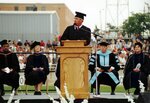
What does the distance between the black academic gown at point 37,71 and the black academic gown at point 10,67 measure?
258 millimetres

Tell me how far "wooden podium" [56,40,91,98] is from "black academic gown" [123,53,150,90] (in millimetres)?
2375

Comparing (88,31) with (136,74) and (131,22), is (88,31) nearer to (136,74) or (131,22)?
(136,74)

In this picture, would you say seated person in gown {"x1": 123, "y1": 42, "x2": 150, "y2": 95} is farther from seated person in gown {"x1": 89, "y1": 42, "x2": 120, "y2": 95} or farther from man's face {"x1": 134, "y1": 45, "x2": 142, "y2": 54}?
seated person in gown {"x1": 89, "y1": 42, "x2": 120, "y2": 95}

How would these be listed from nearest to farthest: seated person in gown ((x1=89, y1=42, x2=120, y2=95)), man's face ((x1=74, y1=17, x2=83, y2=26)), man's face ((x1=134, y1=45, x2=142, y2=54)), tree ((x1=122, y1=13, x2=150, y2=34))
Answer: man's face ((x1=74, y1=17, x2=83, y2=26))
seated person in gown ((x1=89, y1=42, x2=120, y2=95))
man's face ((x1=134, y1=45, x2=142, y2=54))
tree ((x1=122, y1=13, x2=150, y2=34))

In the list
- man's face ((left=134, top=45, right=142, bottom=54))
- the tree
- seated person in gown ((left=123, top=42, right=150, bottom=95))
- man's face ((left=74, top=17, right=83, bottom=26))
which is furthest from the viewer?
the tree

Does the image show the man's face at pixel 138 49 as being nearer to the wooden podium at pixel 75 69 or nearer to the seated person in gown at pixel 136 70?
the seated person in gown at pixel 136 70

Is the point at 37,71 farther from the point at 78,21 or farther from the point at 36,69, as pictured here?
the point at 78,21

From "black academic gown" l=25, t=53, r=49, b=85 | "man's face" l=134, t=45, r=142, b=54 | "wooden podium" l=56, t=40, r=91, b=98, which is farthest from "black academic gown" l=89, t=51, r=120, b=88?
"wooden podium" l=56, t=40, r=91, b=98

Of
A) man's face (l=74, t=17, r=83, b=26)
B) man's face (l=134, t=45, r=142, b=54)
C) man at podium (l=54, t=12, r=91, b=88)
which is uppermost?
man's face (l=74, t=17, r=83, b=26)

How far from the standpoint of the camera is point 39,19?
3131cm

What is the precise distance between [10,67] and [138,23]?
56.1 meters

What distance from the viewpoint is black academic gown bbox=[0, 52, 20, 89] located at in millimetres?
12570

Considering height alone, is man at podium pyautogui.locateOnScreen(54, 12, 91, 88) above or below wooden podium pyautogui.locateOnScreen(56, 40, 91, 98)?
above

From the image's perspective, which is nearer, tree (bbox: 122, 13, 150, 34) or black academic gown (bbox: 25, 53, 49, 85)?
black academic gown (bbox: 25, 53, 49, 85)
